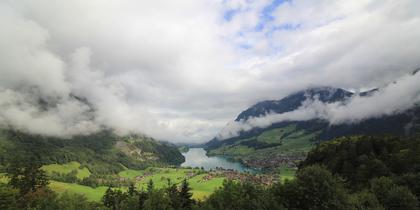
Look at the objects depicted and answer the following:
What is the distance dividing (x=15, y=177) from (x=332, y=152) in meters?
139

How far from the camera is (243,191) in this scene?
3420 inches

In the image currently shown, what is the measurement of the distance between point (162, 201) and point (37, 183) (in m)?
72.1

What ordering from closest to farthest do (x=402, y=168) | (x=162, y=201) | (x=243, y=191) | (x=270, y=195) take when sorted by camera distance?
(x=270, y=195)
(x=243, y=191)
(x=162, y=201)
(x=402, y=168)

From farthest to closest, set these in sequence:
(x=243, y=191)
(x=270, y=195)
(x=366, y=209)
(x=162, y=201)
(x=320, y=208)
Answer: (x=162, y=201) → (x=243, y=191) → (x=270, y=195) → (x=320, y=208) → (x=366, y=209)

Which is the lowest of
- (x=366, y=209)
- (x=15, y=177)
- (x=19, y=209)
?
(x=366, y=209)

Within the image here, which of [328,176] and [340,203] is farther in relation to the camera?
[328,176]

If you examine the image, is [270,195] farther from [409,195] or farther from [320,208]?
[409,195]

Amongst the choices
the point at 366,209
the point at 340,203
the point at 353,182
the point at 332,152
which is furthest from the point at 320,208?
the point at 332,152

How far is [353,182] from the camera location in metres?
108

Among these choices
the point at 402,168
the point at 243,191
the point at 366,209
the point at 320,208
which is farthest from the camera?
the point at 402,168

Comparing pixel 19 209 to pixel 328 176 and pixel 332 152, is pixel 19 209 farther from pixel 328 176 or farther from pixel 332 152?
pixel 332 152

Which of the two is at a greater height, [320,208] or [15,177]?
[15,177]

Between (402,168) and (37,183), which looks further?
(37,183)

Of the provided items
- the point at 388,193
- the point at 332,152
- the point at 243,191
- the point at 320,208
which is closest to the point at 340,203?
the point at 320,208
